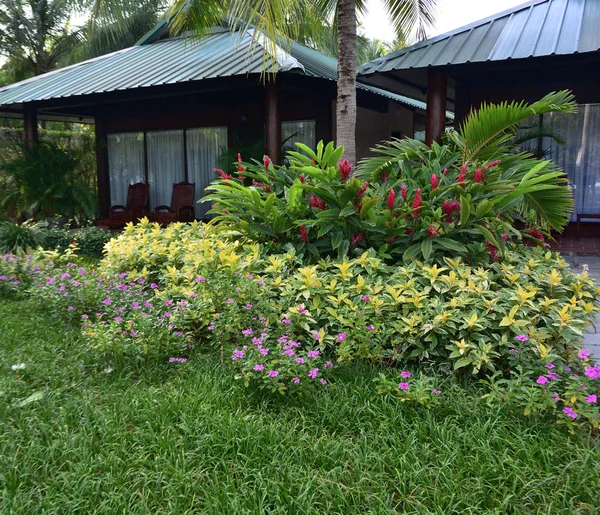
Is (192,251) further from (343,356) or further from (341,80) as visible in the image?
(341,80)

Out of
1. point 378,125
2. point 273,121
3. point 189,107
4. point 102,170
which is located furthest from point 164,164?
point 378,125

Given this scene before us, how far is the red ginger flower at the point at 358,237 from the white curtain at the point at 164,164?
7.97 metres

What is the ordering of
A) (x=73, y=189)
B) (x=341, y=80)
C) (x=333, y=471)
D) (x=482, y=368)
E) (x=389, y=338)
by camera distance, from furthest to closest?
(x=73, y=189)
(x=341, y=80)
(x=389, y=338)
(x=482, y=368)
(x=333, y=471)

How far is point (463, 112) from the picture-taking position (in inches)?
364

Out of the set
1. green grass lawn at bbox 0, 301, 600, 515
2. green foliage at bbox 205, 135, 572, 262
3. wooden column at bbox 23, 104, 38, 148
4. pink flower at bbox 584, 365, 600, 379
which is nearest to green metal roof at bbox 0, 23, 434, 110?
wooden column at bbox 23, 104, 38, 148

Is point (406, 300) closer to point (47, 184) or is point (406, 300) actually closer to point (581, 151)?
point (581, 151)

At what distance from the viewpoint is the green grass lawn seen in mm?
2037

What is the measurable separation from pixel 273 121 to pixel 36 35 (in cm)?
1797

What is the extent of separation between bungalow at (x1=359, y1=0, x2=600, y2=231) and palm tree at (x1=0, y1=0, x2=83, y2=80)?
17.0 m

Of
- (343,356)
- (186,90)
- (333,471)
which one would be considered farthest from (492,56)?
(333,471)

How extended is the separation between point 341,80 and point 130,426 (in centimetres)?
443

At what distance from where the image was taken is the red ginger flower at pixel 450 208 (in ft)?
12.5

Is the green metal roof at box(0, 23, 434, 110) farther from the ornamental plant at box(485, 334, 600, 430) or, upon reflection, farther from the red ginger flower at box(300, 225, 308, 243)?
the ornamental plant at box(485, 334, 600, 430)

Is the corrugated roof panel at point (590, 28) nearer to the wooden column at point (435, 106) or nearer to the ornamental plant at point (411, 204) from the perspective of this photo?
the wooden column at point (435, 106)
